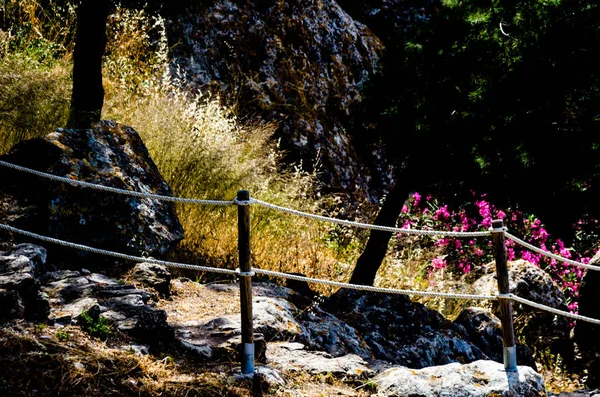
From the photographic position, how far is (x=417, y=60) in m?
7.20

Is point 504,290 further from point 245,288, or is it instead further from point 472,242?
point 472,242

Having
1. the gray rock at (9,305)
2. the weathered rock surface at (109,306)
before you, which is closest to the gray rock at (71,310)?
the weathered rock surface at (109,306)

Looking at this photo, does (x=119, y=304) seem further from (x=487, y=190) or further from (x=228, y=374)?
(x=487, y=190)

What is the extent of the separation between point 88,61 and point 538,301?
562 centimetres

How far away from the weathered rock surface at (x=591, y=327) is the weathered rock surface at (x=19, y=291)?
5739 mm

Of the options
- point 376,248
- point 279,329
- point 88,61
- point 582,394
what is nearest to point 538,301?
point 582,394

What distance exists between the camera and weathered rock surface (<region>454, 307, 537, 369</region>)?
6879 millimetres

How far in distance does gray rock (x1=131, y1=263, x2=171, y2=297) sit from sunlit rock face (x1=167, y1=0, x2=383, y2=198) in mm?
4716

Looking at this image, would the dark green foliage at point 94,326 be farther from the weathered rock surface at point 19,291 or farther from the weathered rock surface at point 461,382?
the weathered rock surface at point 461,382

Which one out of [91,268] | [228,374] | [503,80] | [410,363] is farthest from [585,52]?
[91,268]

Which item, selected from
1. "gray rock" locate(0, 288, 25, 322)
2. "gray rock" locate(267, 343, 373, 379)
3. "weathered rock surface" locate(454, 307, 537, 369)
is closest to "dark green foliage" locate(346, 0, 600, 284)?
"weathered rock surface" locate(454, 307, 537, 369)

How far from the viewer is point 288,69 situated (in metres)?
11.5

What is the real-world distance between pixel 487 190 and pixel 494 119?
39.2 inches

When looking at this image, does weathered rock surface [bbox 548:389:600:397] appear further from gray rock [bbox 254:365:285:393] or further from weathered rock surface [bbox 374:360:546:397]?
gray rock [bbox 254:365:285:393]
